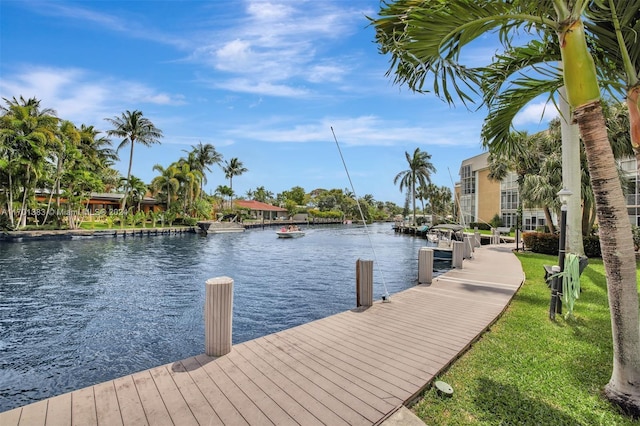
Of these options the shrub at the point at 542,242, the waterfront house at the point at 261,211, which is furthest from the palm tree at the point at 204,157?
the shrub at the point at 542,242

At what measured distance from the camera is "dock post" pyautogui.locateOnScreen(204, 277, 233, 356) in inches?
160

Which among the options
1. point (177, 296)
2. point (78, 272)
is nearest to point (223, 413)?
point (177, 296)

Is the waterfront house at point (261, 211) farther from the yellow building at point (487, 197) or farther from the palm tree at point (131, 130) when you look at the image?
the yellow building at point (487, 197)

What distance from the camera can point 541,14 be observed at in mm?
2990

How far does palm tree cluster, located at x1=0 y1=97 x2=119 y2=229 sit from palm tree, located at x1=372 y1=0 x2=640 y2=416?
105 ft

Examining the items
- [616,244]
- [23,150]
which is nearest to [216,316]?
[616,244]

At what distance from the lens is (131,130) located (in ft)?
125

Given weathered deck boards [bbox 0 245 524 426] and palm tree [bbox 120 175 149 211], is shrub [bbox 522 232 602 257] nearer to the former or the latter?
weathered deck boards [bbox 0 245 524 426]

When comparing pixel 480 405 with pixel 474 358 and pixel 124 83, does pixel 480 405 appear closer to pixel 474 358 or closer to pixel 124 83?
pixel 474 358

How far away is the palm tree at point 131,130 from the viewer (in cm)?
3766

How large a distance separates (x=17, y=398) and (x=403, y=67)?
23.5 ft

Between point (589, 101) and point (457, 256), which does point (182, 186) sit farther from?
point (589, 101)

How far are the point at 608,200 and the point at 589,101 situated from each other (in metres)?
0.91

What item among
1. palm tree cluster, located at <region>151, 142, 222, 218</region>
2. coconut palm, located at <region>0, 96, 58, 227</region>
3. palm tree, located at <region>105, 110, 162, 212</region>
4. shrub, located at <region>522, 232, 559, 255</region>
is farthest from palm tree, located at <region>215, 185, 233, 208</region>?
shrub, located at <region>522, 232, 559, 255</region>
